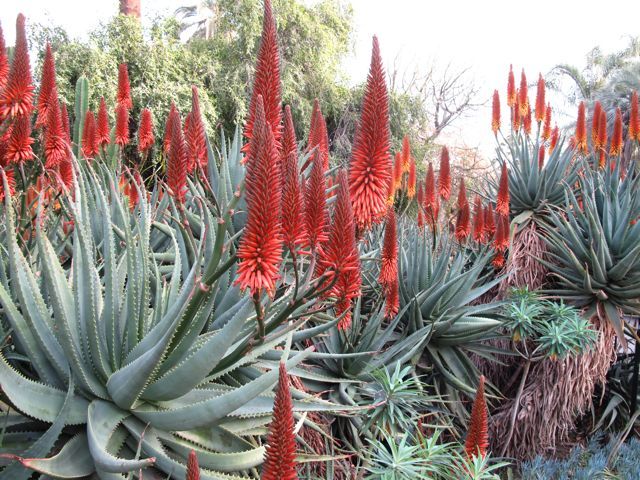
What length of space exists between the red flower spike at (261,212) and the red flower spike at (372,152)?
0.50 m

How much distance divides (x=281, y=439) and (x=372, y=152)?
119cm

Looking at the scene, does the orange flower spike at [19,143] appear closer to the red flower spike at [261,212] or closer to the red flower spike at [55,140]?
the red flower spike at [55,140]

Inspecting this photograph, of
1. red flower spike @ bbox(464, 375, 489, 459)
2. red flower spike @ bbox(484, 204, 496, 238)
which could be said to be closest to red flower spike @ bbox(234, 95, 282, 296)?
red flower spike @ bbox(464, 375, 489, 459)

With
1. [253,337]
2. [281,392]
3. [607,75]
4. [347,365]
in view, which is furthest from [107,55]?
[607,75]

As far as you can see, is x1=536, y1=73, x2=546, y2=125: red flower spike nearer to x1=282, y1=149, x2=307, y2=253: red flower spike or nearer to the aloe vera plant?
the aloe vera plant

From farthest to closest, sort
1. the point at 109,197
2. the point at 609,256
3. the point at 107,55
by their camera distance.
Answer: the point at 107,55 → the point at 609,256 → the point at 109,197

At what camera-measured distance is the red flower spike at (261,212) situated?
121cm

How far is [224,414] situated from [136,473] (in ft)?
1.11

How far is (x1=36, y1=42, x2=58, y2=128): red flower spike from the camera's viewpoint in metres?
2.53

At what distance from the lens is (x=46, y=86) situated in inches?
106

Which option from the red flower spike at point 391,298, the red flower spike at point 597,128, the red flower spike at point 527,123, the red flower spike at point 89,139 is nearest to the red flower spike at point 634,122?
the red flower spike at point 597,128

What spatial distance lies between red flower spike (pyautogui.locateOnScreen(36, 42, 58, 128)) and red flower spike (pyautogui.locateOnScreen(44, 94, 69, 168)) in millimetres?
63

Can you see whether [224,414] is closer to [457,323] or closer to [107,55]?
[457,323]

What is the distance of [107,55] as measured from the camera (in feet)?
38.9
